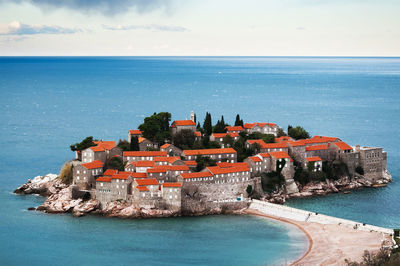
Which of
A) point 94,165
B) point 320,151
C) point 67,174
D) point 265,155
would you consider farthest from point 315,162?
point 67,174

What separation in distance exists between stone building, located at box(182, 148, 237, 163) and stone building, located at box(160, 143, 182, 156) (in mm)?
1114

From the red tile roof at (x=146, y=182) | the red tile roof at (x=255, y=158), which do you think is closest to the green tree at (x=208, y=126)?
the red tile roof at (x=255, y=158)

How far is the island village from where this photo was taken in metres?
54.6

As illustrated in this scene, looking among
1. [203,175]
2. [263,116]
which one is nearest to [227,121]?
[263,116]

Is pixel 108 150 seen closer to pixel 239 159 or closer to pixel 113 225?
pixel 113 225

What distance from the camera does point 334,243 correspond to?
46.3 metres

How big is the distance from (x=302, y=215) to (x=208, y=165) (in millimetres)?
11605

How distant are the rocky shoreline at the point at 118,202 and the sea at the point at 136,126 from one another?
1.01m

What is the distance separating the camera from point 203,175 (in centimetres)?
5575

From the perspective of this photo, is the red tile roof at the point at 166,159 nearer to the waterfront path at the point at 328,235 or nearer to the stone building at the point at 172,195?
the stone building at the point at 172,195

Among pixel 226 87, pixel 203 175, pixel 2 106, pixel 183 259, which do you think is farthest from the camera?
pixel 226 87

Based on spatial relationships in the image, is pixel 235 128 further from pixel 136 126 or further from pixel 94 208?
pixel 136 126

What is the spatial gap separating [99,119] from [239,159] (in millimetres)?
55737

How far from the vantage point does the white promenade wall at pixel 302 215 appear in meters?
48.3
